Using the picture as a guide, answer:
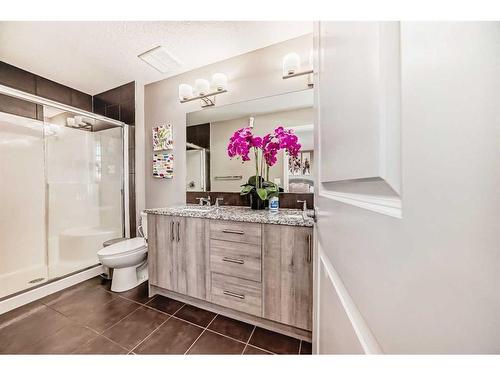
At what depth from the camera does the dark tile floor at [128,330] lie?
1.10 m

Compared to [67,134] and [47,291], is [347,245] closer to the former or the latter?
[47,291]

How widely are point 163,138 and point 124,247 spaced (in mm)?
1172

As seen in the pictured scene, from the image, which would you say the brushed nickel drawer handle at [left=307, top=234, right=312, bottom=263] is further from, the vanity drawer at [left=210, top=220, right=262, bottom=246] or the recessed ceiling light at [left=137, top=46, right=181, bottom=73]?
the recessed ceiling light at [left=137, top=46, right=181, bottom=73]

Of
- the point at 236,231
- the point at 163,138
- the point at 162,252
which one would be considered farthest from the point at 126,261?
the point at 163,138

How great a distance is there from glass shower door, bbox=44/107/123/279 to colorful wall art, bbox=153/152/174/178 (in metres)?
0.53

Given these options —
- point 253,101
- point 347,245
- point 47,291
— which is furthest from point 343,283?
point 47,291

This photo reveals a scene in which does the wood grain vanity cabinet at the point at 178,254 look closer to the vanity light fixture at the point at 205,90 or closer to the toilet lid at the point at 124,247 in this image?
the toilet lid at the point at 124,247

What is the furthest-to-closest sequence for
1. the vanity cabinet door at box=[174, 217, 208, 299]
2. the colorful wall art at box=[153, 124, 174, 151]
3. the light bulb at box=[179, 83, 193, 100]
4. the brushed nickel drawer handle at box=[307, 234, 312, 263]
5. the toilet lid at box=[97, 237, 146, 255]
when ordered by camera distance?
1. the colorful wall art at box=[153, 124, 174, 151]
2. the light bulb at box=[179, 83, 193, 100]
3. the toilet lid at box=[97, 237, 146, 255]
4. the vanity cabinet door at box=[174, 217, 208, 299]
5. the brushed nickel drawer handle at box=[307, 234, 312, 263]

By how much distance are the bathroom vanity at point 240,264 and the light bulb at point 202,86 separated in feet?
3.85

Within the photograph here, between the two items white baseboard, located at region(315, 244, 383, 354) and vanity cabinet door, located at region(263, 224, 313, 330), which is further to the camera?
vanity cabinet door, located at region(263, 224, 313, 330)

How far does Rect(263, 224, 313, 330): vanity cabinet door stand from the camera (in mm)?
1100

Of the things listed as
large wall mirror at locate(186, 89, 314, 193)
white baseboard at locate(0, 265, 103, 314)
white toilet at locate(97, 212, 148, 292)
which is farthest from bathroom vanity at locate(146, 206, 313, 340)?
white baseboard at locate(0, 265, 103, 314)
